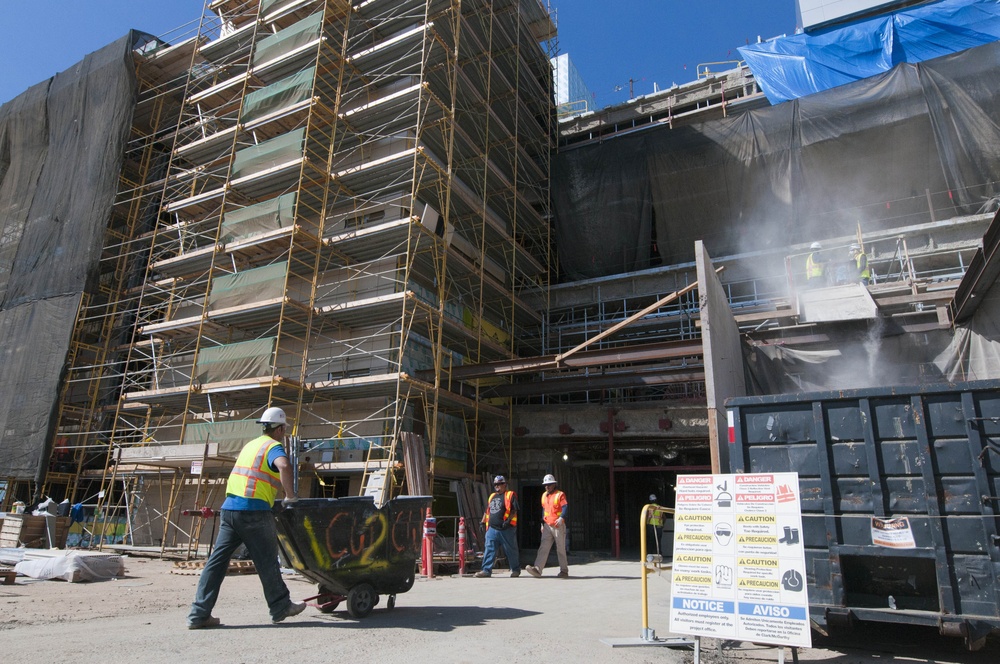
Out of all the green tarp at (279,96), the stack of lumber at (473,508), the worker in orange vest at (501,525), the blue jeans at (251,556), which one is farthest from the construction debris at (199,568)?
the green tarp at (279,96)

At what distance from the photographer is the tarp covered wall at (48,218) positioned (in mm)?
20359

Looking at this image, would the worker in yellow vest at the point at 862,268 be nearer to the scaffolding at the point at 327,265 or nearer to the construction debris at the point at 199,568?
the scaffolding at the point at 327,265

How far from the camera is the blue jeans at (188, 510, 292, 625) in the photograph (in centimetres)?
504

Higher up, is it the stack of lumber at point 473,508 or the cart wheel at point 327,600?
the stack of lumber at point 473,508

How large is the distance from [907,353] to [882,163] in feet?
25.9

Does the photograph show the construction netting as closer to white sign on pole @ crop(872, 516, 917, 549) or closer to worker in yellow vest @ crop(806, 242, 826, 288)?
worker in yellow vest @ crop(806, 242, 826, 288)

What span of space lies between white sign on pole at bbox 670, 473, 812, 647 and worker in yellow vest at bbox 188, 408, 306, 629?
3.12 m

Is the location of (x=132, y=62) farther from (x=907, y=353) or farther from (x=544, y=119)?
(x=907, y=353)

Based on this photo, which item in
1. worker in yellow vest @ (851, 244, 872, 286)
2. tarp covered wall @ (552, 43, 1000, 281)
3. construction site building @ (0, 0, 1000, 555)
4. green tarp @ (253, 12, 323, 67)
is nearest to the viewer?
worker in yellow vest @ (851, 244, 872, 286)

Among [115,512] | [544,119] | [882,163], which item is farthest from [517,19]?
[115,512]

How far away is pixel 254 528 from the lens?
16.8 feet

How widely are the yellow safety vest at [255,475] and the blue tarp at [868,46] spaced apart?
2142 centimetres

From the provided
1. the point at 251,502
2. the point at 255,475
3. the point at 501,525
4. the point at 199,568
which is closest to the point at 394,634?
the point at 251,502

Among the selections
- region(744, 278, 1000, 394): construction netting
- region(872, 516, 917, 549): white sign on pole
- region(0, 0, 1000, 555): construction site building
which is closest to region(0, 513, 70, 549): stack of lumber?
region(0, 0, 1000, 555): construction site building
